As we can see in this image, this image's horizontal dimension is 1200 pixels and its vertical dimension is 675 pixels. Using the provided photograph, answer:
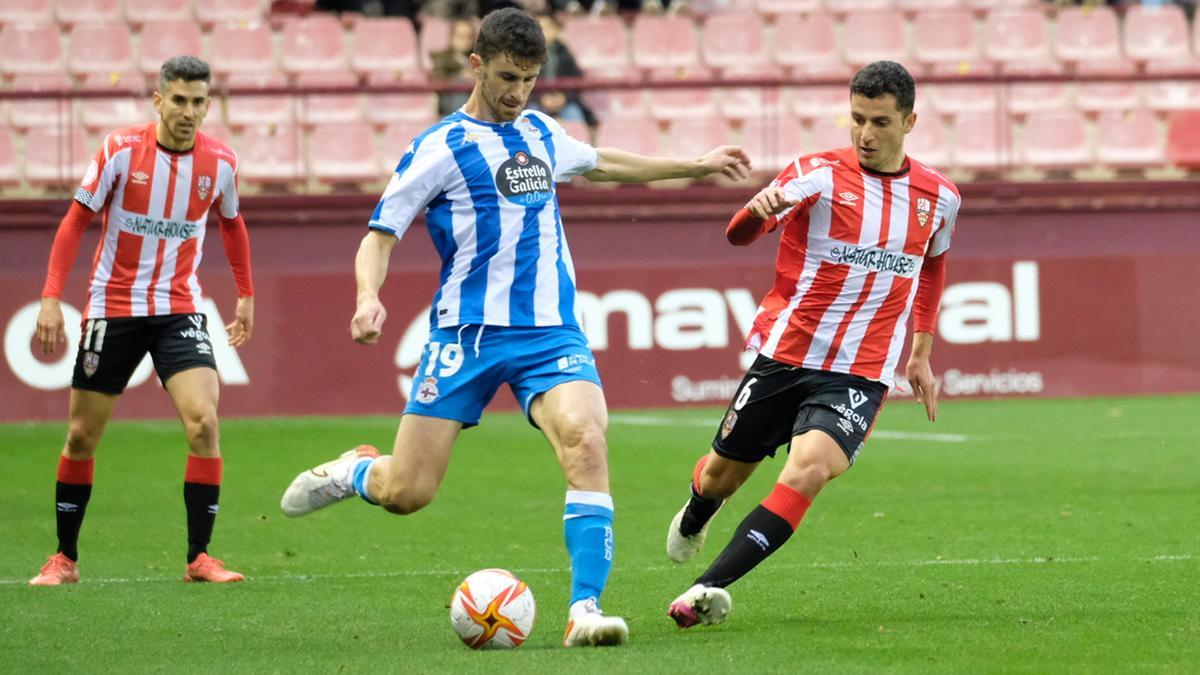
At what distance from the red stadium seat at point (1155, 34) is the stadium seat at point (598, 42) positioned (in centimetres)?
486

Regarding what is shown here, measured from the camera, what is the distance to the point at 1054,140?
53.7ft

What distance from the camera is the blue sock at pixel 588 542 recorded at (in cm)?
589

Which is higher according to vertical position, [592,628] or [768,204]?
[768,204]

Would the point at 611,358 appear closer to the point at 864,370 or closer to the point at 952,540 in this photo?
the point at 952,540

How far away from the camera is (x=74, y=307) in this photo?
557 inches

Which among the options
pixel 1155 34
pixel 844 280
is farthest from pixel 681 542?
pixel 1155 34

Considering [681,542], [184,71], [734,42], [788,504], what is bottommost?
[681,542]

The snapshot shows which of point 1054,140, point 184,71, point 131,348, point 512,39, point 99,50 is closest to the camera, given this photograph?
point 512,39

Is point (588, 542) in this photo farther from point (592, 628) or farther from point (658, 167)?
point (658, 167)

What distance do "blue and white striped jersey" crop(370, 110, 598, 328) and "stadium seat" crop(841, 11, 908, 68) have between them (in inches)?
463

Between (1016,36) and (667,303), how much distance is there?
527cm

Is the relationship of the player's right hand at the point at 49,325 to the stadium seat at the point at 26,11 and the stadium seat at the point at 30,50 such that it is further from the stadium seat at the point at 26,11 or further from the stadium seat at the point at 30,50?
the stadium seat at the point at 26,11

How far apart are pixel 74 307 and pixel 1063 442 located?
728 cm

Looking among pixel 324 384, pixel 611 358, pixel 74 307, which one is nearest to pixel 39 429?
pixel 74 307
